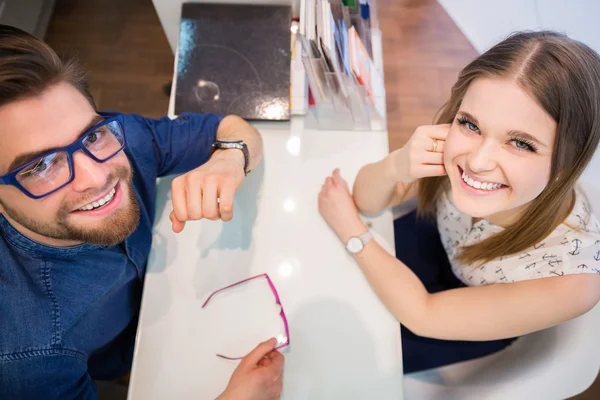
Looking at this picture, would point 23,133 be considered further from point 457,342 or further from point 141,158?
point 457,342

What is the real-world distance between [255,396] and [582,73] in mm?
849

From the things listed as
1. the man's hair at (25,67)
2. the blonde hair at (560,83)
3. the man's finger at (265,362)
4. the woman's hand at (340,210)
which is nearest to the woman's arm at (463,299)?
the woman's hand at (340,210)

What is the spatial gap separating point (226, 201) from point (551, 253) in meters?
0.68

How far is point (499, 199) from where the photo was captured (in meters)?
0.85

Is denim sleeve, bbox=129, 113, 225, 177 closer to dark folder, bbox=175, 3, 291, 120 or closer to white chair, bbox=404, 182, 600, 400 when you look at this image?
dark folder, bbox=175, 3, 291, 120

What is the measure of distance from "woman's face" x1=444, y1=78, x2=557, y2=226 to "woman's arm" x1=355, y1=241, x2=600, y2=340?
19 cm

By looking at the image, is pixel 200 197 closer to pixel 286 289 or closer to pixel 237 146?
pixel 237 146

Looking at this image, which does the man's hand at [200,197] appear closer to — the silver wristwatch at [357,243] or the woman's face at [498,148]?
the silver wristwatch at [357,243]

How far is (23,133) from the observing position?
2.48 ft

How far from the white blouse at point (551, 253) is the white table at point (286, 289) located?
211mm

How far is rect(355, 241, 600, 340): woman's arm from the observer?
0.88m

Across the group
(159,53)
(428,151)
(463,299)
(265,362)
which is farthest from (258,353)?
(159,53)

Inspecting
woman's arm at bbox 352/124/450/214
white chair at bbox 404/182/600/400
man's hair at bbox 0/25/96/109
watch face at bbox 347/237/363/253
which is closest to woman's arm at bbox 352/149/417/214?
woman's arm at bbox 352/124/450/214

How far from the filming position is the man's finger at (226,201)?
0.87m
